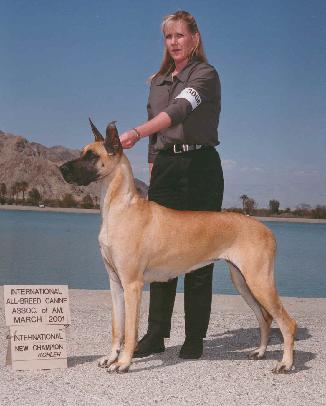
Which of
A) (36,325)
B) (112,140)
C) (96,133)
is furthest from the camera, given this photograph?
(36,325)

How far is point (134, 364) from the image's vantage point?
5746 millimetres

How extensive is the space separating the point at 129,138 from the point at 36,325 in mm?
1840

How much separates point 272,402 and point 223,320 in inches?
134

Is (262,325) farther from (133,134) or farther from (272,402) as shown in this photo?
(133,134)

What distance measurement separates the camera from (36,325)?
565 centimetres

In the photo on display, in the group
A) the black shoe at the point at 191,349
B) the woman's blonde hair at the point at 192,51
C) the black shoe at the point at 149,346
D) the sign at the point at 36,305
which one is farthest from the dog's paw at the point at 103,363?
the woman's blonde hair at the point at 192,51

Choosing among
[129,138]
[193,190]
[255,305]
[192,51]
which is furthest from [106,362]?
[192,51]

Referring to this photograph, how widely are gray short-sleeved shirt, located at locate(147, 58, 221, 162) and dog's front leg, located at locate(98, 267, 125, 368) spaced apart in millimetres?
1357

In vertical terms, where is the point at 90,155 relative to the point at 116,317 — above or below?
above

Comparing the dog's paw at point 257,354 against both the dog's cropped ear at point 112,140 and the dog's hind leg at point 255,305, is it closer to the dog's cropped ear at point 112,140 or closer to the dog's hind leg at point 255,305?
the dog's hind leg at point 255,305

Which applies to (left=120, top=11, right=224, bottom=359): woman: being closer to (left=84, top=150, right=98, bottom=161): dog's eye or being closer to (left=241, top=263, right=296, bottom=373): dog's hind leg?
(left=241, top=263, right=296, bottom=373): dog's hind leg

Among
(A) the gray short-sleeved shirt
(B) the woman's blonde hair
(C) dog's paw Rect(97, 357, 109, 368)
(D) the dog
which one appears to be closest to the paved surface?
(C) dog's paw Rect(97, 357, 109, 368)

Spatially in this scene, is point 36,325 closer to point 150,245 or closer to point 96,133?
point 150,245

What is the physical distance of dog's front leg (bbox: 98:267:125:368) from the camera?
5.47 m
